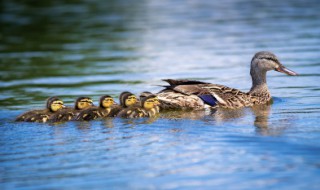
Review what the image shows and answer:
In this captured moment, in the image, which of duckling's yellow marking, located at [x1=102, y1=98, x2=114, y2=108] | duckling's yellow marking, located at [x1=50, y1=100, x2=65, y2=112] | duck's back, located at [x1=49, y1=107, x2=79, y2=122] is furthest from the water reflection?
duckling's yellow marking, located at [x1=50, y1=100, x2=65, y2=112]

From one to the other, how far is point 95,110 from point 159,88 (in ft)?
12.2

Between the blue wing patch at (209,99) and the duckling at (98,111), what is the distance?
4.48 feet

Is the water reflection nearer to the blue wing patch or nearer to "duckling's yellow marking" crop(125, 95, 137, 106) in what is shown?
the blue wing patch

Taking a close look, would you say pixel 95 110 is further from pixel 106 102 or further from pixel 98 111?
pixel 106 102

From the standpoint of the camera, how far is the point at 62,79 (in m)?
16.0

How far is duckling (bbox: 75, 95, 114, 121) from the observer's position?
10.9 meters

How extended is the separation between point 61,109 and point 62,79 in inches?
194

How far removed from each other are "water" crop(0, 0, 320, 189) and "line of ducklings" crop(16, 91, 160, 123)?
17 cm

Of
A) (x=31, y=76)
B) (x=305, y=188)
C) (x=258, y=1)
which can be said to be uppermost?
(x=258, y=1)

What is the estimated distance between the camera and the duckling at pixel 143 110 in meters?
11.0

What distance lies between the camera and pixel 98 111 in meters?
11.0

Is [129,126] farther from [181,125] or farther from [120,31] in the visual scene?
[120,31]

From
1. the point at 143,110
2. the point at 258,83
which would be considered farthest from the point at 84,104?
the point at 258,83

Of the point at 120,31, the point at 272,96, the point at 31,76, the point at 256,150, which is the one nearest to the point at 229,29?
the point at 120,31
